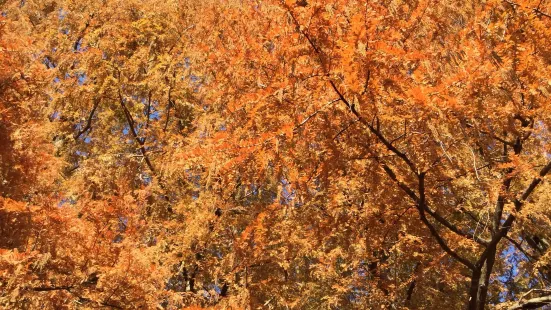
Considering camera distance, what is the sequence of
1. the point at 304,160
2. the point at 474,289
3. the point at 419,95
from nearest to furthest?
the point at 419,95 < the point at 304,160 < the point at 474,289

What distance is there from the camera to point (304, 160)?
4.05 meters

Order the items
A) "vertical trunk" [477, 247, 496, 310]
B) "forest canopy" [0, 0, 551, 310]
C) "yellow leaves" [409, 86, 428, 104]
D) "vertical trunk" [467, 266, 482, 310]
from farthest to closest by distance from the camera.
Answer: "vertical trunk" [477, 247, 496, 310] → "vertical trunk" [467, 266, 482, 310] → "forest canopy" [0, 0, 551, 310] → "yellow leaves" [409, 86, 428, 104]

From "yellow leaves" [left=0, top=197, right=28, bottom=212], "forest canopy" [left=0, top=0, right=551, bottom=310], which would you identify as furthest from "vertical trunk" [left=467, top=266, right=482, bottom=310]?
"yellow leaves" [left=0, top=197, right=28, bottom=212]

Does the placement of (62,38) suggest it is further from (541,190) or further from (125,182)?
(541,190)

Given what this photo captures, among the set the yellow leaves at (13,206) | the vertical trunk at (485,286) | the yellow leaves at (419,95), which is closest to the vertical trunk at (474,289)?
the vertical trunk at (485,286)

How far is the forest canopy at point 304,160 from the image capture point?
3355 millimetres

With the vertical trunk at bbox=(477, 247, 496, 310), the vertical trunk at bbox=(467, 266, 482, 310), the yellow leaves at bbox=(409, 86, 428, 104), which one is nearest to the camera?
the yellow leaves at bbox=(409, 86, 428, 104)

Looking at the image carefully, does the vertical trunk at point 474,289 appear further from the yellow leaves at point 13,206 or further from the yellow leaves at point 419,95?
the yellow leaves at point 13,206

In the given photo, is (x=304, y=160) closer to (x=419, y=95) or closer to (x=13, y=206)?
(x=419, y=95)

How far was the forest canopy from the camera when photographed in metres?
3.36

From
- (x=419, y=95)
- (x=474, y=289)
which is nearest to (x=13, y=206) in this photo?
(x=419, y=95)

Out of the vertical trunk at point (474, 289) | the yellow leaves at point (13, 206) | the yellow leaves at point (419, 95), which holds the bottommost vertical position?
the vertical trunk at point (474, 289)

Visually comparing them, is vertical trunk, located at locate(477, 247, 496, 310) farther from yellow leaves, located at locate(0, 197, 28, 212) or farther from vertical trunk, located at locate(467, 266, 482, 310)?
yellow leaves, located at locate(0, 197, 28, 212)

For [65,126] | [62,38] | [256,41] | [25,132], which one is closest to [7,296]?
[25,132]
